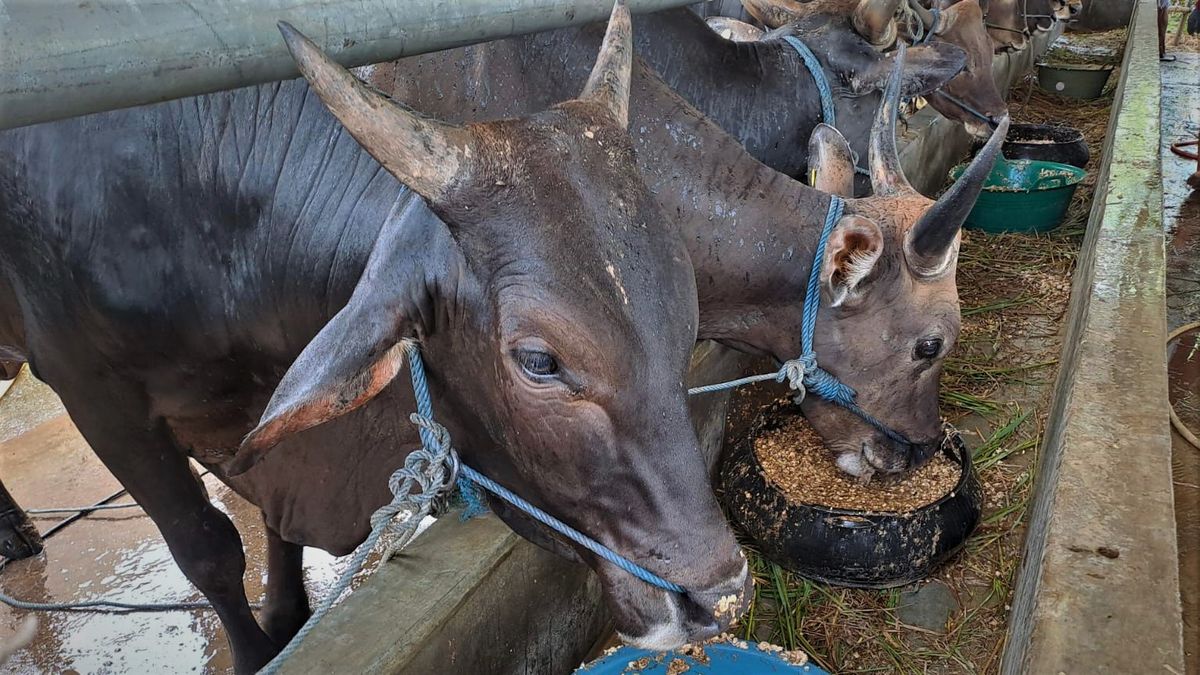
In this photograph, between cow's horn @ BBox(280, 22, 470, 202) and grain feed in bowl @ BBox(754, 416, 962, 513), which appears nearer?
cow's horn @ BBox(280, 22, 470, 202)

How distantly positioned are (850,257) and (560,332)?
1.51m

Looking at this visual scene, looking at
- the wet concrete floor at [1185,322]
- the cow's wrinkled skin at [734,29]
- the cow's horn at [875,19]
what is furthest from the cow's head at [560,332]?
the cow's wrinkled skin at [734,29]

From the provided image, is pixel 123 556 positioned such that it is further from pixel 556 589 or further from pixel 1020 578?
pixel 1020 578

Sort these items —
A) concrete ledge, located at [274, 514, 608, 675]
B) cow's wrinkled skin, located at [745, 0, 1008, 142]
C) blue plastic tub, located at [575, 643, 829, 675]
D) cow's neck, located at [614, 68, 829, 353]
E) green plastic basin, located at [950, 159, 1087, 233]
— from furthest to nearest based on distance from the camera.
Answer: green plastic basin, located at [950, 159, 1087, 233] < cow's wrinkled skin, located at [745, 0, 1008, 142] < cow's neck, located at [614, 68, 829, 353] < blue plastic tub, located at [575, 643, 829, 675] < concrete ledge, located at [274, 514, 608, 675]

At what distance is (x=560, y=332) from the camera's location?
1535 millimetres

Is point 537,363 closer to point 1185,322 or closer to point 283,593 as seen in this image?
point 283,593

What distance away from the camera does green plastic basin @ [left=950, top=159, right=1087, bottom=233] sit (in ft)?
19.7

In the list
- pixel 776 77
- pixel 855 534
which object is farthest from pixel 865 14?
pixel 855 534

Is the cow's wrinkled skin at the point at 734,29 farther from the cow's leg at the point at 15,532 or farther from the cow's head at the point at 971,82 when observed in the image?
the cow's leg at the point at 15,532

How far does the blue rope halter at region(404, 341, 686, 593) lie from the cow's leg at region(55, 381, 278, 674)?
3.97 ft

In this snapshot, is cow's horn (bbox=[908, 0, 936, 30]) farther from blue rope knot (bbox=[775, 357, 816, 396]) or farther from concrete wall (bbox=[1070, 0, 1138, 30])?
concrete wall (bbox=[1070, 0, 1138, 30])

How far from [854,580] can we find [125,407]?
2.38 meters

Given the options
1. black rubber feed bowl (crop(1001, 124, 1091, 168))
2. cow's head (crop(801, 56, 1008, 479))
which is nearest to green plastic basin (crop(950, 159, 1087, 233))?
black rubber feed bowl (crop(1001, 124, 1091, 168))

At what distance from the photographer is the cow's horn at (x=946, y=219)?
2.47 m
